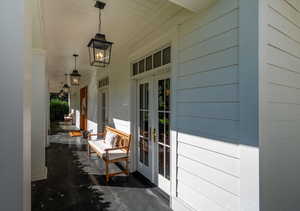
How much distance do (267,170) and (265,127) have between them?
14.3 inches

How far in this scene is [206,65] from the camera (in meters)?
1.85

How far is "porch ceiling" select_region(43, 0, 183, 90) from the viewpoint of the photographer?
223cm

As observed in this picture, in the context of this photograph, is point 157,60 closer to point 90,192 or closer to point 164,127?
point 164,127

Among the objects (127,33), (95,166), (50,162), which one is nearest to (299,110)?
(127,33)

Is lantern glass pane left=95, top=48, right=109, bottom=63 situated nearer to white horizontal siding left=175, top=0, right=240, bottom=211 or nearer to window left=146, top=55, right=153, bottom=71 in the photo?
window left=146, top=55, right=153, bottom=71

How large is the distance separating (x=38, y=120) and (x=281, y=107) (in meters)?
3.89

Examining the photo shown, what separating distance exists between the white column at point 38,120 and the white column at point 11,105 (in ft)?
9.10

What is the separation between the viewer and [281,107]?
1.58 meters

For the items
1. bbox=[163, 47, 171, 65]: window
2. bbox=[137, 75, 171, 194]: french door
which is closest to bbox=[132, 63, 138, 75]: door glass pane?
bbox=[137, 75, 171, 194]: french door

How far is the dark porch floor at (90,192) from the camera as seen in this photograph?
2394mm

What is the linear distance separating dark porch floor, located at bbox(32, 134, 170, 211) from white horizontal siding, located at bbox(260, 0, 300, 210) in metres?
1.42

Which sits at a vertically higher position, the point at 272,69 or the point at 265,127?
the point at 272,69

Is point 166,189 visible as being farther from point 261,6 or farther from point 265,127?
point 261,6

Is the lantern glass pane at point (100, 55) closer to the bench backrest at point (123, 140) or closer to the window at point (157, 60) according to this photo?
the window at point (157, 60)
